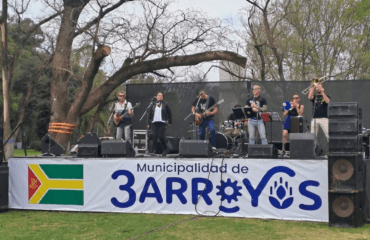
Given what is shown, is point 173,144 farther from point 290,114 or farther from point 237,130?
point 290,114

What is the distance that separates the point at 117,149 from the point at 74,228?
6.43 feet

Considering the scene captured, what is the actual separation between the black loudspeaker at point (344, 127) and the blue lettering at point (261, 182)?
1.02 m

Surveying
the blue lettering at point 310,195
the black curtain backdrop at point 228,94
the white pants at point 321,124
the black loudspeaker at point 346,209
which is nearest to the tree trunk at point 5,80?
the black curtain backdrop at point 228,94

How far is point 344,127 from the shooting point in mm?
7258

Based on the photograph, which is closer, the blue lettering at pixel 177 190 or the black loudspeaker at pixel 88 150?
the blue lettering at pixel 177 190

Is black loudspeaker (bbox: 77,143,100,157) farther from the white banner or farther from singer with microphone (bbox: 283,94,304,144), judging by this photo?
singer with microphone (bbox: 283,94,304,144)

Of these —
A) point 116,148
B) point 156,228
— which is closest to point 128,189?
point 116,148

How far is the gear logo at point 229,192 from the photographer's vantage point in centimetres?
813

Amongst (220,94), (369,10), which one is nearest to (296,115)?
(220,94)

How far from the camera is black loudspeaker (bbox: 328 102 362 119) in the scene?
725 centimetres

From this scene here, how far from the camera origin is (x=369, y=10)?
26656mm

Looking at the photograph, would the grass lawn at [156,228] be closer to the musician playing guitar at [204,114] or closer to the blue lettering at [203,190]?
the blue lettering at [203,190]

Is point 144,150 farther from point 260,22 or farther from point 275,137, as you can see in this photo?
point 260,22

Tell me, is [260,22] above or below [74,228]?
above
